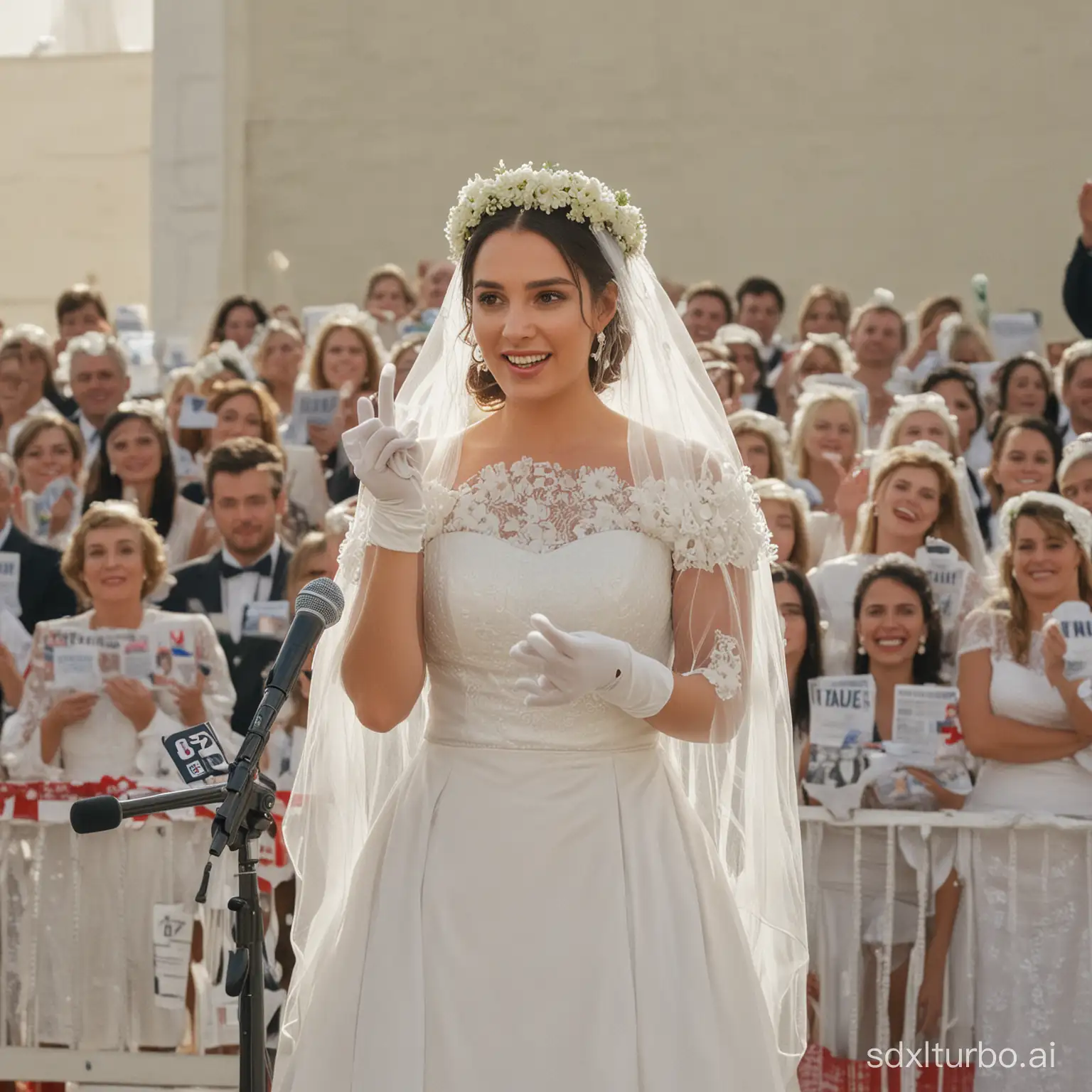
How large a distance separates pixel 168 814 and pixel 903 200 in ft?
39.3

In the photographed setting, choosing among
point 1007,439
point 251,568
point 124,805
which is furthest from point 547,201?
point 1007,439

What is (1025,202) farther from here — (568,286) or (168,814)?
(568,286)

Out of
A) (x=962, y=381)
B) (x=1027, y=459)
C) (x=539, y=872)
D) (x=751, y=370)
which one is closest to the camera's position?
(x=539, y=872)

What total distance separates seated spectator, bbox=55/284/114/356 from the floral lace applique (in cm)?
856

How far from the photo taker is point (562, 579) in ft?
11.8

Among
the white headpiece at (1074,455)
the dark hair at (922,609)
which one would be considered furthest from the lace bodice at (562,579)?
the white headpiece at (1074,455)

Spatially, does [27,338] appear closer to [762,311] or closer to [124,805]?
[762,311]

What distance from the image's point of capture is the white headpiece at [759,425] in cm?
788

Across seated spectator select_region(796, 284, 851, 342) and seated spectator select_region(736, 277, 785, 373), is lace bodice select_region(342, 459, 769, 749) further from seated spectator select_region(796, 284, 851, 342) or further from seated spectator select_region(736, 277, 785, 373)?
seated spectator select_region(736, 277, 785, 373)

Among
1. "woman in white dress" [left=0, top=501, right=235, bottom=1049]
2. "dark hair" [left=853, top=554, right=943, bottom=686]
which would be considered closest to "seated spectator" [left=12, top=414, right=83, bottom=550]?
"woman in white dress" [left=0, top=501, right=235, bottom=1049]

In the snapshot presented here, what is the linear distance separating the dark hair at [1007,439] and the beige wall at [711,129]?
25.7 feet

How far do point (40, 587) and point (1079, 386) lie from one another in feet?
15.0

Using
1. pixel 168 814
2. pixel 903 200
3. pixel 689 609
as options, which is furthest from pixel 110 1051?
pixel 903 200

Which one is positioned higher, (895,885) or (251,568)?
(251,568)
